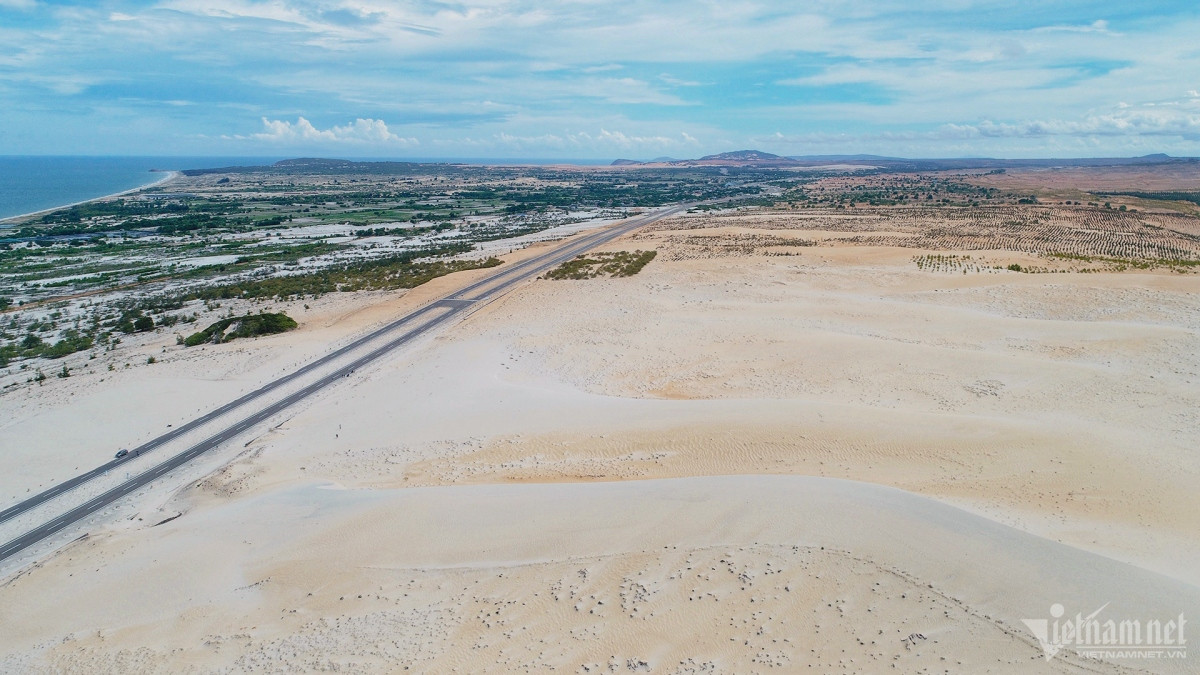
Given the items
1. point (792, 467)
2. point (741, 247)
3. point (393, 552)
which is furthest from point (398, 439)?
point (741, 247)

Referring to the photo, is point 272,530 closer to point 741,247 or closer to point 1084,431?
point 1084,431

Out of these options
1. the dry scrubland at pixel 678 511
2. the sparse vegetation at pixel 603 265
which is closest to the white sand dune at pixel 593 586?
the dry scrubland at pixel 678 511

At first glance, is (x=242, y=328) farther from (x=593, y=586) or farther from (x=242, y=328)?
(x=593, y=586)

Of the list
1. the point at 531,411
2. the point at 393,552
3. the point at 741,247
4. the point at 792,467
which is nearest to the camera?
the point at 393,552

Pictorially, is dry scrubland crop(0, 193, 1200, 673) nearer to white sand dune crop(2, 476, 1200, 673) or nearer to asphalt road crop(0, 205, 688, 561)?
white sand dune crop(2, 476, 1200, 673)

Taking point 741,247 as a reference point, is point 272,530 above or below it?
below

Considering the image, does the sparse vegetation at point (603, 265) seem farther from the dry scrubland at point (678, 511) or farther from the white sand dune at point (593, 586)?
the white sand dune at point (593, 586)
